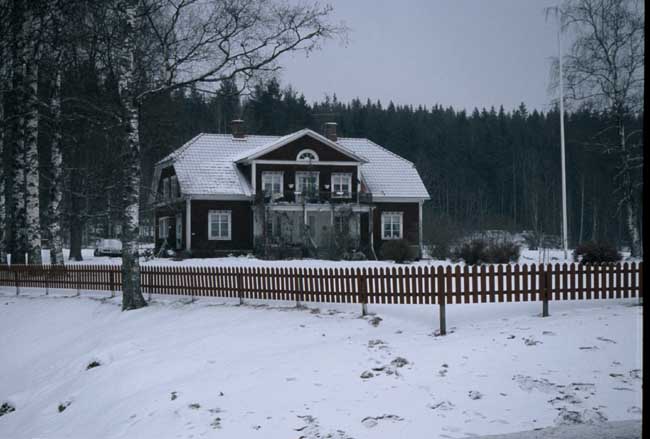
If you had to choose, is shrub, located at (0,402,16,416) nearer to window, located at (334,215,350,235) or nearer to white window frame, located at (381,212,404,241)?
window, located at (334,215,350,235)

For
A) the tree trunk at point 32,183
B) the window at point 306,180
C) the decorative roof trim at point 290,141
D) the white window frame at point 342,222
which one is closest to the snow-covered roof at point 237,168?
the decorative roof trim at point 290,141

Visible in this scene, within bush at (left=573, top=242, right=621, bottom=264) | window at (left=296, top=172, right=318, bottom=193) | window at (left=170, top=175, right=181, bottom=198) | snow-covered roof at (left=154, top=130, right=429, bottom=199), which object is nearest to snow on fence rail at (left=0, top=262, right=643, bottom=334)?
bush at (left=573, top=242, right=621, bottom=264)

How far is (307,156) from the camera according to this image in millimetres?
39594

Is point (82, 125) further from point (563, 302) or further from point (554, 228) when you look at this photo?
point (554, 228)

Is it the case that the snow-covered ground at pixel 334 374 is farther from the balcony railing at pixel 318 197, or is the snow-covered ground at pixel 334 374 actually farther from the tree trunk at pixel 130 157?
the balcony railing at pixel 318 197

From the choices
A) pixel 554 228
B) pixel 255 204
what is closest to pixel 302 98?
pixel 554 228

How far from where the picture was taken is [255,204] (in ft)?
124

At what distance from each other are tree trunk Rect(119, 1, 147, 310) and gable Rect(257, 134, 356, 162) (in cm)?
2219

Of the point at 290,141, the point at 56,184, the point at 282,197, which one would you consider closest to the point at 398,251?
the point at 282,197

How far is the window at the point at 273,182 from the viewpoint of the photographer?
3891cm

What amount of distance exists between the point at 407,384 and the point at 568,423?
226cm

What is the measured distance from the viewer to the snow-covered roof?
38.0 metres

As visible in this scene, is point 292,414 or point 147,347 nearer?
point 292,414

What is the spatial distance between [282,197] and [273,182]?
105 cm
